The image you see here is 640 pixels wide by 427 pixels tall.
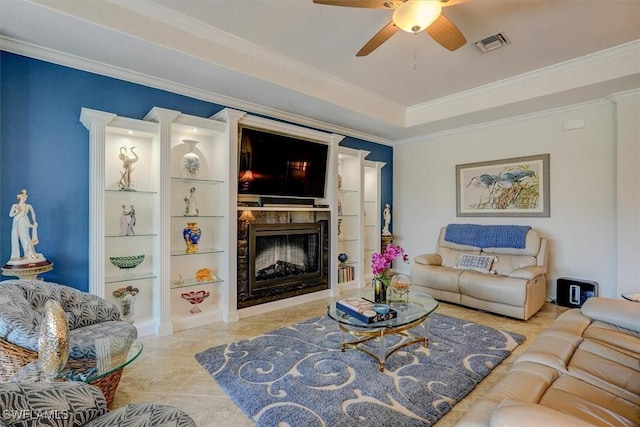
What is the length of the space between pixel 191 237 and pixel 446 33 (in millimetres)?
3105

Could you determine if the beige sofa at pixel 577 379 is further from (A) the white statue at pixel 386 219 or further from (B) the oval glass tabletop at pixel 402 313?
(A) the white statue at pixel 386 219

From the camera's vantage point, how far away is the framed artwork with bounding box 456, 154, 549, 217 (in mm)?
4270

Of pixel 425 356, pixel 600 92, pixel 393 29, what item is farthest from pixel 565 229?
pixel 393 29

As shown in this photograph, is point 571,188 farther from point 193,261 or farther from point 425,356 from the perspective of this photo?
point 193,261

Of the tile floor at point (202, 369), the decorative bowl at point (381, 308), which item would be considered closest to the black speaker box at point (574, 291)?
the tile floor at point (202, 369)

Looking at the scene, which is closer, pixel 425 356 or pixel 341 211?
pixel 425 356

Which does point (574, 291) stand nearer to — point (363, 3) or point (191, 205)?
point (363, 3)

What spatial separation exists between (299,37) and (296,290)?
297 centimetres

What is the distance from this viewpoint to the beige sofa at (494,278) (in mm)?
3459

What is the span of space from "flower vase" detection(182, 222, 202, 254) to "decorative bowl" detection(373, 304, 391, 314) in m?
2.08

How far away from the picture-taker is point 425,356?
8.41 feet

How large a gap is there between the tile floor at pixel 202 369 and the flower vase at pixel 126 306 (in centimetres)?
26

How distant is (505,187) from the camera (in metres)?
4.57

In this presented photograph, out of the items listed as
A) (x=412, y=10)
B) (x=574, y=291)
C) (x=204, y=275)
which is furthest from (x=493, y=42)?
(x=204, y=275)
